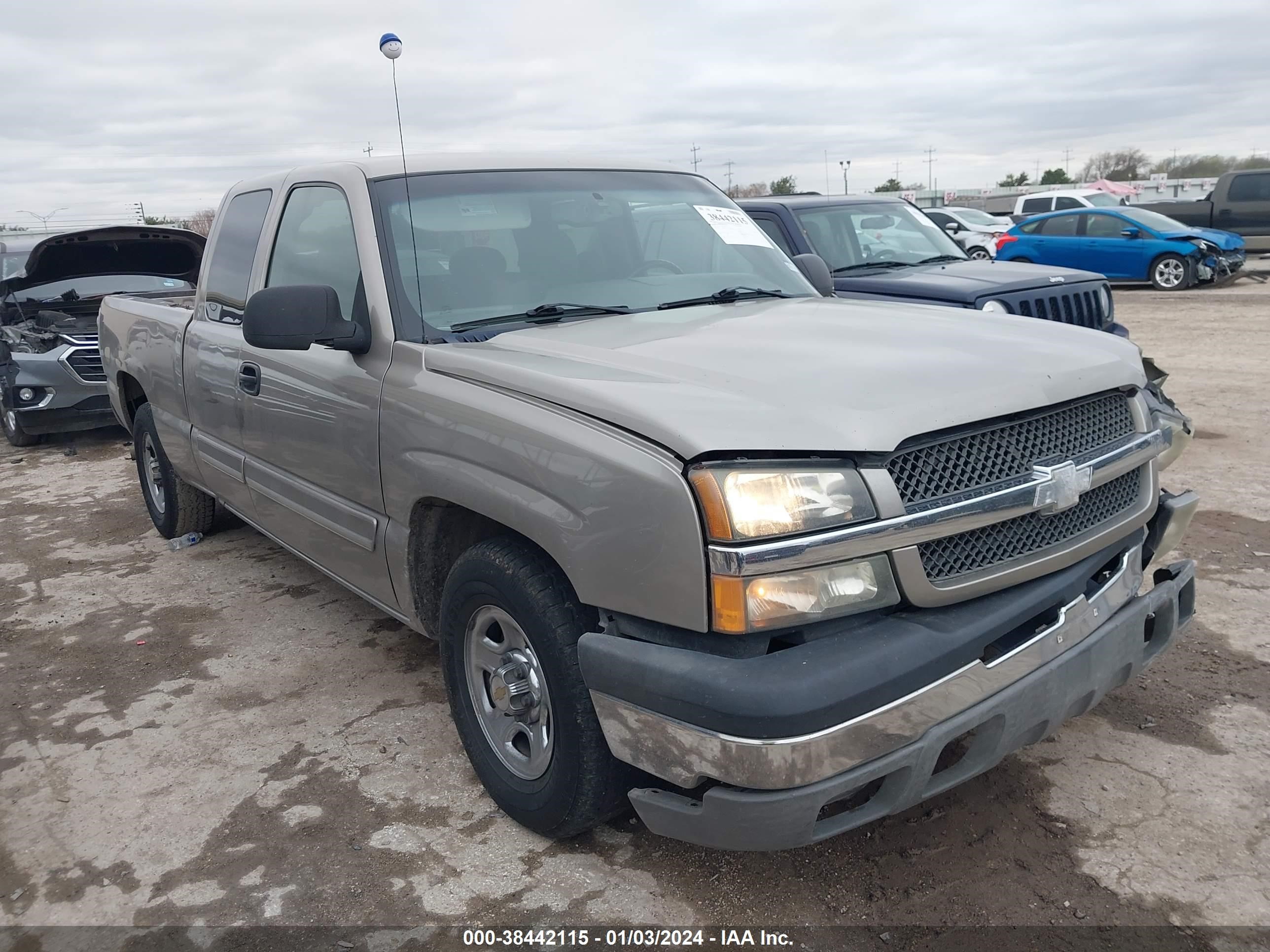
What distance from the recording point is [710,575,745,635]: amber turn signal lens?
2156mm

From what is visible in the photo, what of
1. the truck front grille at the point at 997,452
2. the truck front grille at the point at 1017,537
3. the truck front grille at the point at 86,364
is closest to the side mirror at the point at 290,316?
the truck front grille at the point at 997,452

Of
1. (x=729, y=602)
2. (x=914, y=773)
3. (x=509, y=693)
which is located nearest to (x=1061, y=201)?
(x=509, y=693)

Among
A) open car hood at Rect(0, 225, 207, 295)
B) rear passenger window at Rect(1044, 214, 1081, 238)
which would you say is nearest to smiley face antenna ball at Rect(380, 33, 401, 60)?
open car hood at Rect(0, 225, 207, 295)

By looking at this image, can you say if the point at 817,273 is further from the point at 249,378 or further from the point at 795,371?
the point at 249,378

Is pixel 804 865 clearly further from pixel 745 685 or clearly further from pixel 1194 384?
pixel 1194 384

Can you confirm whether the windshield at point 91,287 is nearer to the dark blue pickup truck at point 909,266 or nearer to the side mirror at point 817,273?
the dark blue pickup truck at point 909,266

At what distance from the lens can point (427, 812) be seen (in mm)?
3102

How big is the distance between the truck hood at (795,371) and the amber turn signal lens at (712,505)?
52 mm

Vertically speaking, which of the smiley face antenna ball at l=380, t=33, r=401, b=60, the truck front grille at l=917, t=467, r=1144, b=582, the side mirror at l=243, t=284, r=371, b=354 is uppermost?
the smiley face antenna ball at l=380, t=33, r=401, b=60

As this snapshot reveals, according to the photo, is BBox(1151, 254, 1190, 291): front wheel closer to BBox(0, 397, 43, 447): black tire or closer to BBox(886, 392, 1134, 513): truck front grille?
BBox(886, 392, 1134, 513): truck front grille

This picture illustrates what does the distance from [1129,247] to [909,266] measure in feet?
36.3

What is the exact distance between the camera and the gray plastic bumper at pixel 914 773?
220 cm

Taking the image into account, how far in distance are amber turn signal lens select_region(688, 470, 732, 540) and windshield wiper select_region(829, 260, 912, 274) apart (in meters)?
5.81

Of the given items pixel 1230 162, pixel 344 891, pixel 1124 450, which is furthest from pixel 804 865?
pixel 1230 162
